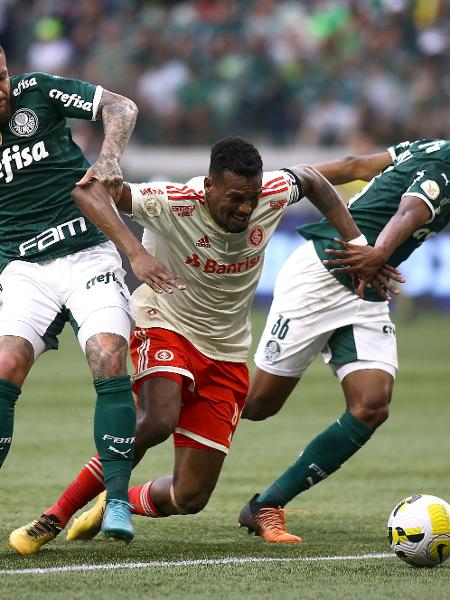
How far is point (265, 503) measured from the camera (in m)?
6.57

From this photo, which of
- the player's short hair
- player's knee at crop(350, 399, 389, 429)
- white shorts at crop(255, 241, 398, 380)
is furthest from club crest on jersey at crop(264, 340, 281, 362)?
the player's short hair

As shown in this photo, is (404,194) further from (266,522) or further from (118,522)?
(118,522)

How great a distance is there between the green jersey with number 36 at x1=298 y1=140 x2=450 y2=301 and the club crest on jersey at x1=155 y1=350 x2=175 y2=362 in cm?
129

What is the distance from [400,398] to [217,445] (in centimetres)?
607

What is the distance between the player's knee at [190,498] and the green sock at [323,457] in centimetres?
41

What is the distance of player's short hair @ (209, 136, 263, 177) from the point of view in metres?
5.75

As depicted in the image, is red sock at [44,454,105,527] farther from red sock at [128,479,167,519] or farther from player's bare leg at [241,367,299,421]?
player's bare leg at [241,367,299,421]

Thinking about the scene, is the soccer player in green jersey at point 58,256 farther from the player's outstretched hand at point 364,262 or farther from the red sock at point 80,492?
the player's outstretched hand at point 364,262

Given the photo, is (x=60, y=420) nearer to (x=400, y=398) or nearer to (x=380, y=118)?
(x=400, y=398)

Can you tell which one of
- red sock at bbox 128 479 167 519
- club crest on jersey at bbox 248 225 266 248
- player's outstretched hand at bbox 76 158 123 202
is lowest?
red sock at bbox 128 479 167 519

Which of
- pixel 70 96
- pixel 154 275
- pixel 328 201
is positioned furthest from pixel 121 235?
pixel 328 201

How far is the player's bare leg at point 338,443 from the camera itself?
6.46m

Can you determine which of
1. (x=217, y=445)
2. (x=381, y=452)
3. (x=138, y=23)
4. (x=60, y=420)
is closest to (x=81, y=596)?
(x=217, y=445)

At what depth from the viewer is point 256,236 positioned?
6.18 metres
